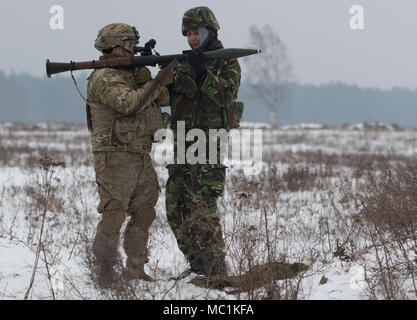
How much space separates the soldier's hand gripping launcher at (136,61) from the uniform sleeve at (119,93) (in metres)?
0.09

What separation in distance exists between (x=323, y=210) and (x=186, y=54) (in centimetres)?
369

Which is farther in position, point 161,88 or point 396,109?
point 396,109

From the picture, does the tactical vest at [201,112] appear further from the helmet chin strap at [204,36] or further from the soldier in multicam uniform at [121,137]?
the soldier in multicam uniform at [121,137]

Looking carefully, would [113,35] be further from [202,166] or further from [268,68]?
[268,68]

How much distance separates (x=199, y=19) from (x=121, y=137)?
3.85 ft

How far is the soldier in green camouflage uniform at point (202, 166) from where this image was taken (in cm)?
376

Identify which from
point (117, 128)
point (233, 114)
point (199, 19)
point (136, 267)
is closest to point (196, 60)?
point (199, 19)

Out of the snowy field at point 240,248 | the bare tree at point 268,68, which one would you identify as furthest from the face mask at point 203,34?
the bare tree at point 268,68

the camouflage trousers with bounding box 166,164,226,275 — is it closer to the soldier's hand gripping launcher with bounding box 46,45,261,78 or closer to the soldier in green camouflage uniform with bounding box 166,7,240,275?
the soldier in green camouflage uniform with bounding box 166,7,240,275

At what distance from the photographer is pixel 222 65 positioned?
3891mm

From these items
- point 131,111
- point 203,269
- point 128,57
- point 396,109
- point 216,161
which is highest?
point 396,109

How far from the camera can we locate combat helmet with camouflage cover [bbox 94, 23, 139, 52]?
3.52 meters
